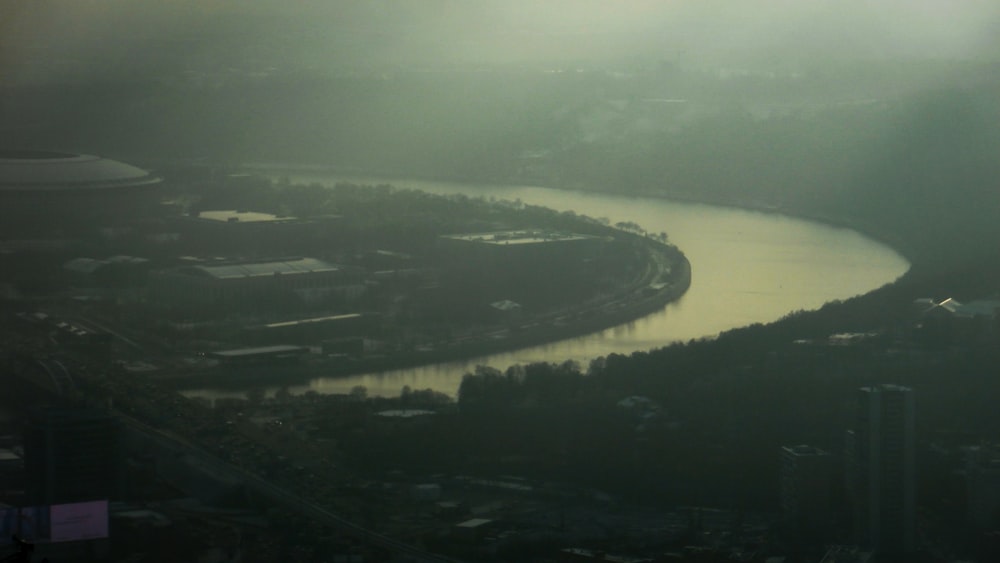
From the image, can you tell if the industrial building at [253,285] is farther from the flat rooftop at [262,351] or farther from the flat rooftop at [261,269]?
the flat rooftop at [262,351]

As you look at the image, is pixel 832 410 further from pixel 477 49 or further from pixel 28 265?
pixel 477 49

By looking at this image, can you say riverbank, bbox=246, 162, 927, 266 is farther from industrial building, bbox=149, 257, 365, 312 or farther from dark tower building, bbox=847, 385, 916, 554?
dark tower building, bbox=847, 385, 916, 554

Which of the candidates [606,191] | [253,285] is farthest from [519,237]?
[606,191]

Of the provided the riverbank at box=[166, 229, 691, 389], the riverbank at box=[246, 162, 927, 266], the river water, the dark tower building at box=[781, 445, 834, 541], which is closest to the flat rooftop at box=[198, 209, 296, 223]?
the riverbank at box=[166, 229, 691, 389]

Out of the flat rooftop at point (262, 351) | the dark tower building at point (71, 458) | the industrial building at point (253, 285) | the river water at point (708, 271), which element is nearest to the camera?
the dark tower building at point (71, 458)

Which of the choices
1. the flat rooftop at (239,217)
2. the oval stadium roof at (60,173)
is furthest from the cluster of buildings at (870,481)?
the oval stadium roof at (60,173)

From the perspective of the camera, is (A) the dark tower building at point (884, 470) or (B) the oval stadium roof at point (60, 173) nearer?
(A) the dark tower building at point (884, 470)
